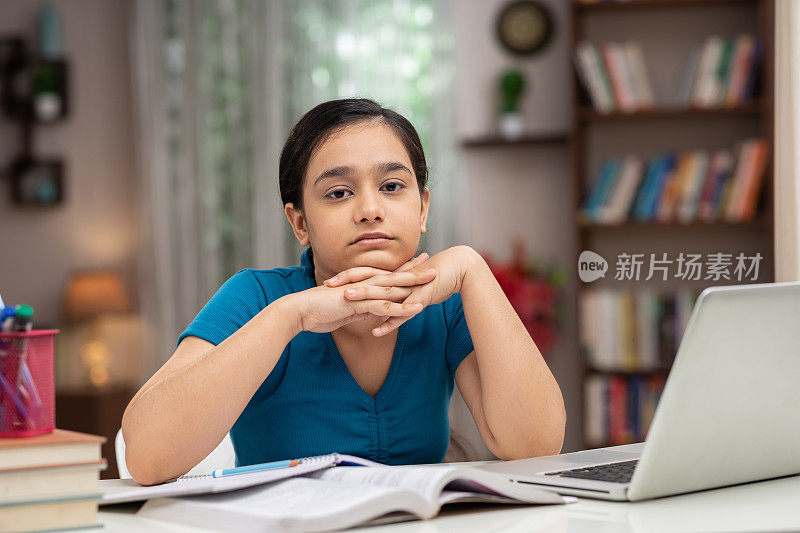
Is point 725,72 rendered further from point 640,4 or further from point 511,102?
point 511,102

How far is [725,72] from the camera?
343cm

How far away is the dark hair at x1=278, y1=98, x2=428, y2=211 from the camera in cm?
139

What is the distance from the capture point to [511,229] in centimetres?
395

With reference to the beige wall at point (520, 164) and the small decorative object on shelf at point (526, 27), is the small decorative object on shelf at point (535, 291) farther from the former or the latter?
the small decorative object on shelf at point (526, 27)

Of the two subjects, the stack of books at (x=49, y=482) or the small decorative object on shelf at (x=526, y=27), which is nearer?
the stack of books at (x=49, y=482)

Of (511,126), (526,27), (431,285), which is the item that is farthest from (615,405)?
(431,285)

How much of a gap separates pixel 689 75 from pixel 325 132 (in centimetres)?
255

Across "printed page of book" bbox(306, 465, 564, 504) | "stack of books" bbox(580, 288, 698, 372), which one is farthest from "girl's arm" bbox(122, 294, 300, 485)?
"stack of books" bbox(580, 288, 698, 372)

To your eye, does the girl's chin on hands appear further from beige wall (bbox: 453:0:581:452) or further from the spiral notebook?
beige wall (bbox: 453:0:581:452)

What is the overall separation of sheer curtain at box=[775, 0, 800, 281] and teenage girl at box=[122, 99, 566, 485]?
1363 mm

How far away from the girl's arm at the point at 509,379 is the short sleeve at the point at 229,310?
34 centimetres

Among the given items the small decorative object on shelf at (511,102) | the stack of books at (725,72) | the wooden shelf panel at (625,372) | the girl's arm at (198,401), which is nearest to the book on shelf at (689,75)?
the stack of books at (725,72)

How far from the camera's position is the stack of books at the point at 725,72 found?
11.1ft

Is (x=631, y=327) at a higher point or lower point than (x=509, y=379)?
lower
